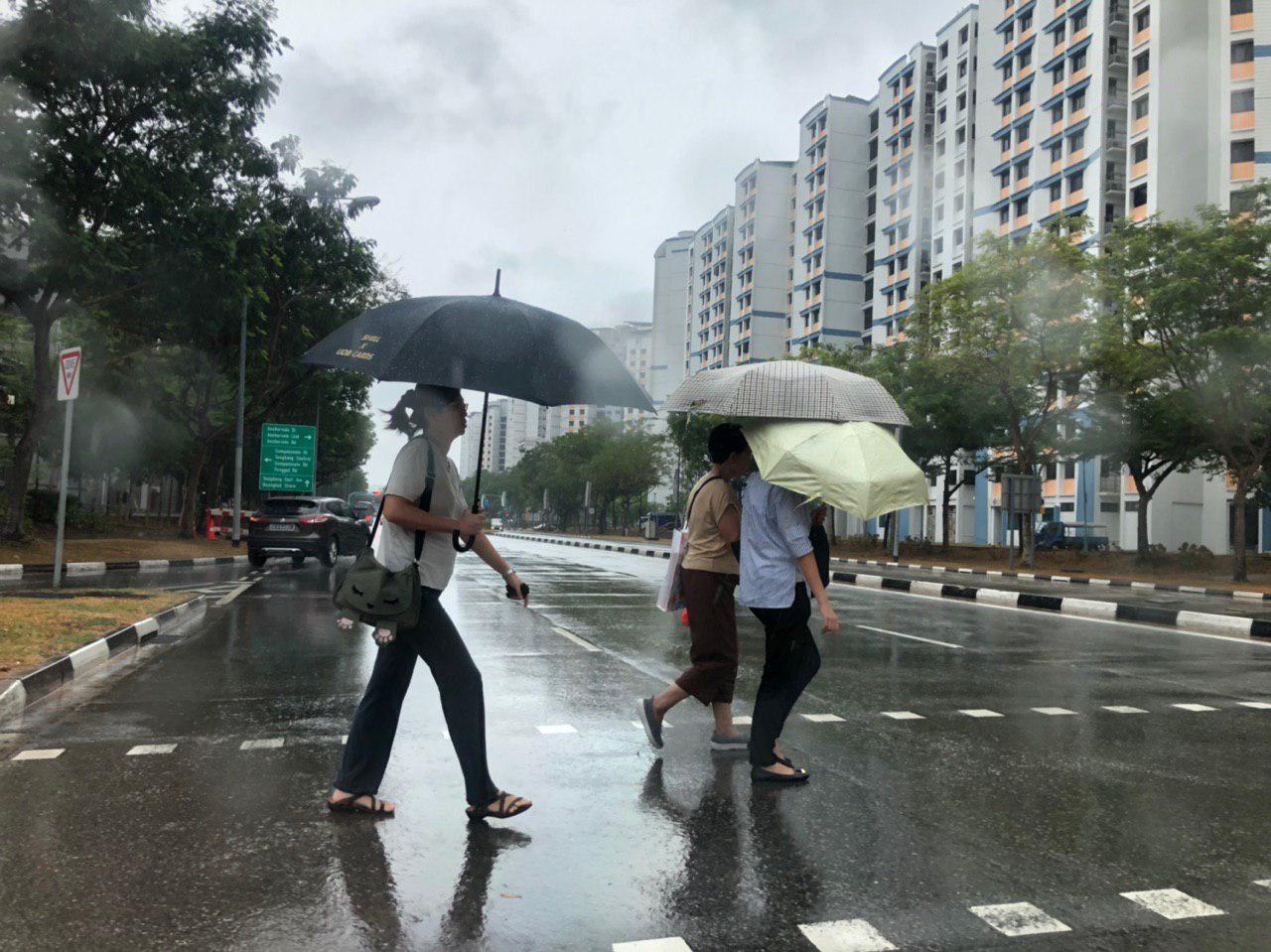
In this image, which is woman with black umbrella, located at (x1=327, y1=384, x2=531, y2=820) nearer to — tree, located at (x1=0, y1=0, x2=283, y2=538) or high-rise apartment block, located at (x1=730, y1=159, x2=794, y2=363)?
tree, located at (x1=0, y1=0, x2=283, y2=538)

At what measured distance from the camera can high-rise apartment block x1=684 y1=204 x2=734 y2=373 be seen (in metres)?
101

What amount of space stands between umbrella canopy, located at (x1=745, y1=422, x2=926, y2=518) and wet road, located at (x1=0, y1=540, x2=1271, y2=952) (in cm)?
136

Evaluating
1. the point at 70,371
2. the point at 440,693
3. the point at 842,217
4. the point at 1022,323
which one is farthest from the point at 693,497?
the point at 842,217

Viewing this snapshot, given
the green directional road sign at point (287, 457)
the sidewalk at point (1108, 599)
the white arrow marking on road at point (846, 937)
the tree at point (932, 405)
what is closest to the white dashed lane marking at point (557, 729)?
the white arrow marking on road at point (846, 937)

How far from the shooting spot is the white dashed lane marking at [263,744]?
18.4 ft

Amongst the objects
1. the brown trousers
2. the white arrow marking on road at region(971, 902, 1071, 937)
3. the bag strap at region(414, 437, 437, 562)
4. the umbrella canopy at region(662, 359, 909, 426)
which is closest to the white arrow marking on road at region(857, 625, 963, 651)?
the brown trousers

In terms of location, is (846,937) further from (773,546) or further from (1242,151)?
(1242,151)

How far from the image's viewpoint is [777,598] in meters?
4.92

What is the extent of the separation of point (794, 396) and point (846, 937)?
2.45 m

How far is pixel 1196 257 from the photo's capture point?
24.4m

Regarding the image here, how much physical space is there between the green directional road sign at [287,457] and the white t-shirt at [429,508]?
110 ft

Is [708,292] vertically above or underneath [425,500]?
above

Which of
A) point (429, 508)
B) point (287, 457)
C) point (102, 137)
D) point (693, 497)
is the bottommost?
point (429, 508)

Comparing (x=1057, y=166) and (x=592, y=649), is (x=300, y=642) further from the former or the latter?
(x=1057, y=166)
